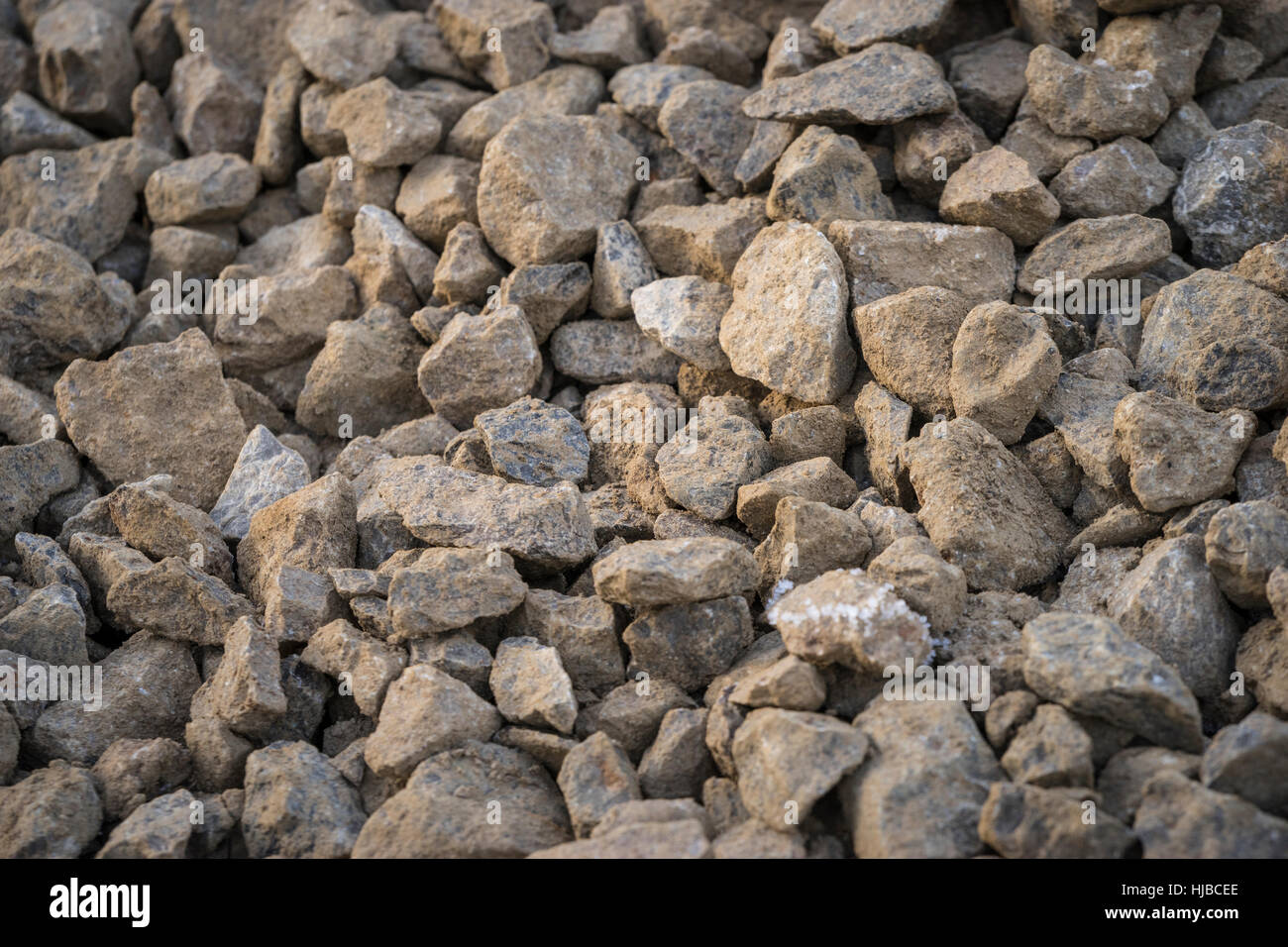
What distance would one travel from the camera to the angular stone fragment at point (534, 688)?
3.69m

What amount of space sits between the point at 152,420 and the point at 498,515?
186 cm

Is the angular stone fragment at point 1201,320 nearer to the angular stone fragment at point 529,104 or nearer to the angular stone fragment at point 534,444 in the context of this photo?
the angular stone fragment at point 534,444

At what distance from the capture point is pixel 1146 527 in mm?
3986

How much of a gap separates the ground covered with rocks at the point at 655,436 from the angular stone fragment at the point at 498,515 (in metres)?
0.02

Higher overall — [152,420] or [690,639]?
[152,420]

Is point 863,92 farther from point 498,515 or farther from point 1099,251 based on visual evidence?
point 498,515

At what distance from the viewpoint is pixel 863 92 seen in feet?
16.7

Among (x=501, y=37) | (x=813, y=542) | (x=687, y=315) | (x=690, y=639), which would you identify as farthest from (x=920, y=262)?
(x=501, y=37)

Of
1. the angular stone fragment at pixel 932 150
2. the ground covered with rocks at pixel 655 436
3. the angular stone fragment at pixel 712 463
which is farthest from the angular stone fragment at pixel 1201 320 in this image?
the angular stone fragment at pixel 712 463

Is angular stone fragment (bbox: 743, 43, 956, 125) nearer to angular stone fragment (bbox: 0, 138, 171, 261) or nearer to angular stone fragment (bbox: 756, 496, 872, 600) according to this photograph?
angular stone fragment (bbox: 756, 496, 872, 600)

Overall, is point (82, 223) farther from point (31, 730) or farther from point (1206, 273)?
point (1206, 273)

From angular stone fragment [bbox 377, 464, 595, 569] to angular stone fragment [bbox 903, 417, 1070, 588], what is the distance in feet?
4.15

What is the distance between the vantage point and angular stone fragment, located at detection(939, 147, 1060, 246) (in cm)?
475

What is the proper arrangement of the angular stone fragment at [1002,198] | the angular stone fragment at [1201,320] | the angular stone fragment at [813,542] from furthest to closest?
the angular stone fragment at [1002,198]
the angular stone fragment at [1201,320]
the angular stone fragment at [813,542]
